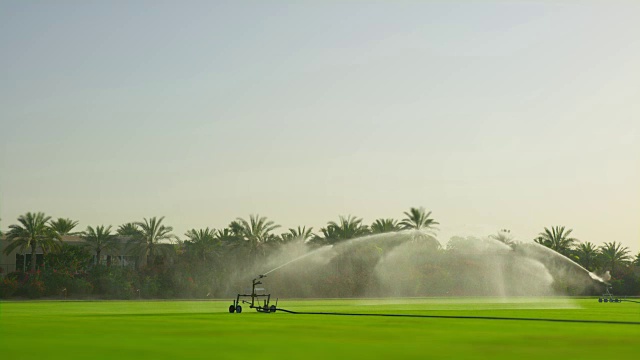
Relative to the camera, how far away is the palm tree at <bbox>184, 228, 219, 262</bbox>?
128875mm

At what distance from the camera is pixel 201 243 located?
129750mm

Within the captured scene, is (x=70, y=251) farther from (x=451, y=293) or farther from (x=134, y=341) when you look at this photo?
(x=134, y=341)

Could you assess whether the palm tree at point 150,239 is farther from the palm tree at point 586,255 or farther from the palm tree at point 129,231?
the palm tree at point 586,255

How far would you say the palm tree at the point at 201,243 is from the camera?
12888 cm

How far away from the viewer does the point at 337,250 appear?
125m

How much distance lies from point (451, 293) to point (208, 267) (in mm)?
36903

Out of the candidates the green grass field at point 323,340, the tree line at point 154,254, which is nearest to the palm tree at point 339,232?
the tree line at point 154,254

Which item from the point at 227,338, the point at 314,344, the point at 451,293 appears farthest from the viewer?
the point at 451,293

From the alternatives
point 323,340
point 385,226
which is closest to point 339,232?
point 385,226

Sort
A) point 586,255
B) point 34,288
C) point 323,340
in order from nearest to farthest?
point 323,340, point 34,288, point 586,255

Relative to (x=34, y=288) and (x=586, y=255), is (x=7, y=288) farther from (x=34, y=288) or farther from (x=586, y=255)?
(x=586, y=255)

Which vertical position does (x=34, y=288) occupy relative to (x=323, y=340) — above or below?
above

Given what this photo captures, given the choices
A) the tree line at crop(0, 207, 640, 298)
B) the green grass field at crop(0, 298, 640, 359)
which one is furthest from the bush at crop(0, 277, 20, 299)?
the green grass field at crop(0, 298, 640, 359)

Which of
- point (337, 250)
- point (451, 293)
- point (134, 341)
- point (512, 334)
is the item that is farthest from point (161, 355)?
point (337, 250)
